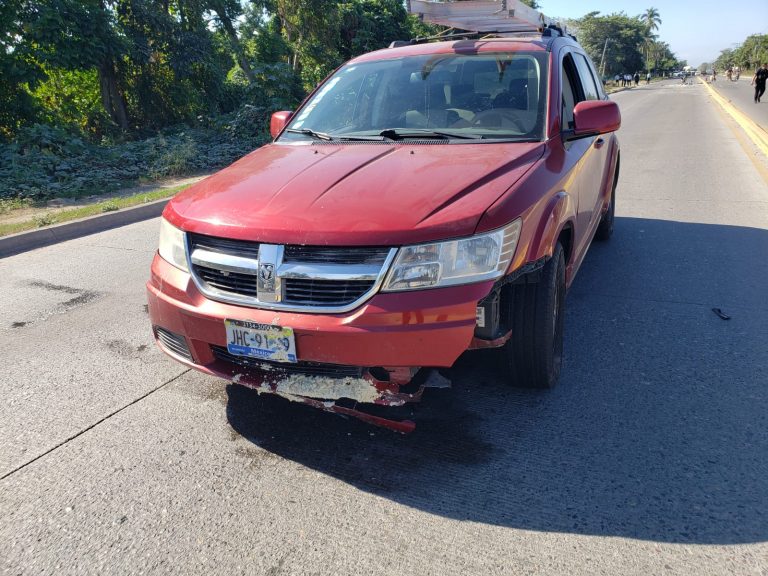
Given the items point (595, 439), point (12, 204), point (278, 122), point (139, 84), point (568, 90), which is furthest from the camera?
point (139, 84)

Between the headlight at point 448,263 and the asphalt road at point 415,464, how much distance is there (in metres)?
0.87

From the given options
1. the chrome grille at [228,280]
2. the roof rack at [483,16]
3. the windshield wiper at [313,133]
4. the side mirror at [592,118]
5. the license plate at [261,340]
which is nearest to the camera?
the license plate at [261,340]

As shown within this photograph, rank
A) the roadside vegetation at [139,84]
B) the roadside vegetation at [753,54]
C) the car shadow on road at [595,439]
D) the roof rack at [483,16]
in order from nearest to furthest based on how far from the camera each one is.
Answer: the car shadow on road at [595,439] → the roof rack at [483,16] → the roadside vegetation at [139,84] → the roadside vegetation at [753,54]

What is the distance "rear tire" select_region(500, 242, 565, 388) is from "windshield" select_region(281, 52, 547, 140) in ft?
2.99

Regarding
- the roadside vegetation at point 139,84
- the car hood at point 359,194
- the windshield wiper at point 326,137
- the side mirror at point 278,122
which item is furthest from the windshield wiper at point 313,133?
the roadside vegetation at point 139,84

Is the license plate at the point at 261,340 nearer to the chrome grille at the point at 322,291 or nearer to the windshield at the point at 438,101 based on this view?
the chrome grille at the point at 322,291

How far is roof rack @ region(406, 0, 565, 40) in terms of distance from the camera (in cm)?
444

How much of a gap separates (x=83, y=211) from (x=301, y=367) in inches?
274

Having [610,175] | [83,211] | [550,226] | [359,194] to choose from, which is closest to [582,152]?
[550,226]

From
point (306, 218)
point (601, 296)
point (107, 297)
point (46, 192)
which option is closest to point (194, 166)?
point (46, 192)

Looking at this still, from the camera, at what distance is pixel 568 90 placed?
4.02 metres

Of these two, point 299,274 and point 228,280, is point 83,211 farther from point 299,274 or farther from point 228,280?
point 299,274

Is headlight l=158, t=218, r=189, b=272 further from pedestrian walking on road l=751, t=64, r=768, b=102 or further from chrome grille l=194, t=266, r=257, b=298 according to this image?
pedestrian walking on road l=751, t=64, r=768, b=102

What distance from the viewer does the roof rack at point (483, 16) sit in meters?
4.44
